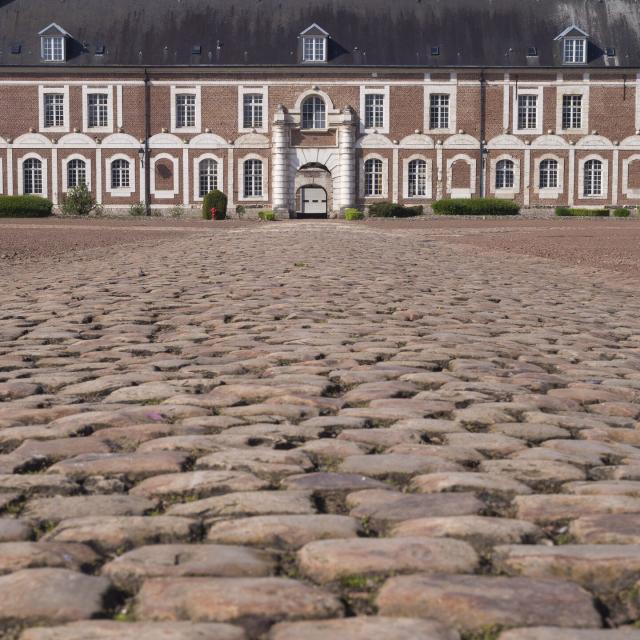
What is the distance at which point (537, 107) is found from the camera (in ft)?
155

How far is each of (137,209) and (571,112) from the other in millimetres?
21386

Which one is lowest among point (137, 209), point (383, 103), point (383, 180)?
point (137, 209)

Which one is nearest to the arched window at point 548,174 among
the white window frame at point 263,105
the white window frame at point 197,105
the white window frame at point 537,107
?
the white window frame at point 537,107

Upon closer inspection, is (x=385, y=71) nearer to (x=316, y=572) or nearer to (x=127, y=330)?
(x=127, y=330)

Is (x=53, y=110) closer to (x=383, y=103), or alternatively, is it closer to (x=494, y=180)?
(x=383, y=103)

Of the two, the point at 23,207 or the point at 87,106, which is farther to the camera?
the point at 87,106

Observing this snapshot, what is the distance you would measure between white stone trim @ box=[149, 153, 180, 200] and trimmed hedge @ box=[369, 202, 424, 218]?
32.5ft

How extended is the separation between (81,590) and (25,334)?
16.1 feet

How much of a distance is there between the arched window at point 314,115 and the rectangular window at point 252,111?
213 cm

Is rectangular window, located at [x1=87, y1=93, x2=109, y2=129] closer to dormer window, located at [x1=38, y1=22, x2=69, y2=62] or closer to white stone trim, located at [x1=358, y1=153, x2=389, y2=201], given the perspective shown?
dormer window, located at [x1=38, y1=22, x2=69, y2=62]

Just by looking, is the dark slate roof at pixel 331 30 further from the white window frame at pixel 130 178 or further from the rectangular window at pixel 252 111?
the white window frame at pixel 130 178

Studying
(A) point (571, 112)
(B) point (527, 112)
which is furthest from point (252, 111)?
(A) point (571, 112)

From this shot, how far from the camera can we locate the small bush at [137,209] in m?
45.0

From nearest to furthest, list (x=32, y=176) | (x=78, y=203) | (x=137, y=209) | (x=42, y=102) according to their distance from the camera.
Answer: (x=78, y=203), (x=137, y=209), (x=42, y=102), (x=32, y=176)
